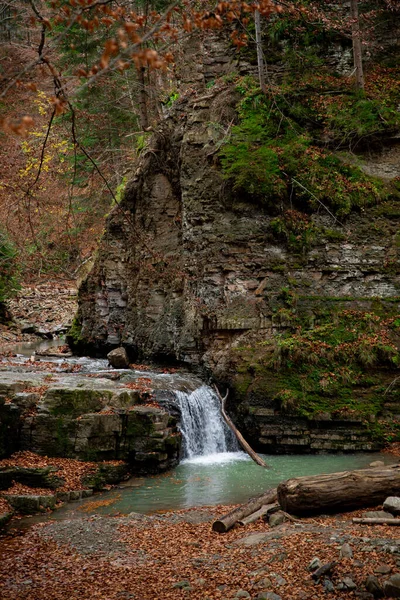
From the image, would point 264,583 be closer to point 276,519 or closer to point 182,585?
point 182,585

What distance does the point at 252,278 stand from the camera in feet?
48.5

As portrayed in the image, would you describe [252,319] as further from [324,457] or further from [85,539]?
[85,539]

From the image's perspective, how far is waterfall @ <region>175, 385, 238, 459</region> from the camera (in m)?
12.8

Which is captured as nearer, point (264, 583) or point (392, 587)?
point (392, 587)

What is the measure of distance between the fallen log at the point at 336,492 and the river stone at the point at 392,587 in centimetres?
267

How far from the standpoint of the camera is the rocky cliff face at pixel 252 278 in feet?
42.4

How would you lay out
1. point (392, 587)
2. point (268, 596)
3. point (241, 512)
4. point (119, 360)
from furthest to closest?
point (119, 360) → point (241, 512) → point (268, 596) → point (392, 587)

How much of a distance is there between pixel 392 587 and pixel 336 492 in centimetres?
281

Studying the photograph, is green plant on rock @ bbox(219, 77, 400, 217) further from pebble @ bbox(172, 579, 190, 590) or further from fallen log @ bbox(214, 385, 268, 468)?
pebble @ bbox(172, 579, 190, 590)

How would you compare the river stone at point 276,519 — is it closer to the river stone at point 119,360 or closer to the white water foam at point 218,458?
the white water foam at point 218,458

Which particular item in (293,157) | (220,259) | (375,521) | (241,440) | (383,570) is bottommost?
(241,440)

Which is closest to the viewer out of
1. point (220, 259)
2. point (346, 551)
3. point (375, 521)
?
point (346, 551)

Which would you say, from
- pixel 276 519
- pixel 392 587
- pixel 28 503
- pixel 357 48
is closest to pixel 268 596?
pixel 392 587

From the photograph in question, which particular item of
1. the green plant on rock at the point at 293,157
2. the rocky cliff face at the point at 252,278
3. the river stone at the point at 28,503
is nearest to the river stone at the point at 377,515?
the rocky cliff face at the point at 252,278
